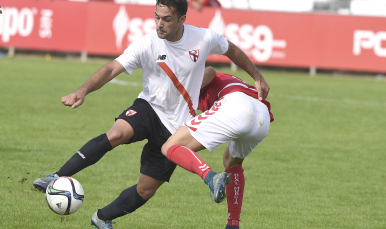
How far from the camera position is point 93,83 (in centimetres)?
421

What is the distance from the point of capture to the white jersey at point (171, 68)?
446 cm

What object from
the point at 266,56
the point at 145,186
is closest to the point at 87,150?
the point at 145,186

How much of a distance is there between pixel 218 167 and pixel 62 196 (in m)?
3.67

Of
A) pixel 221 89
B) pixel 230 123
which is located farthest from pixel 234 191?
pixel 230 123

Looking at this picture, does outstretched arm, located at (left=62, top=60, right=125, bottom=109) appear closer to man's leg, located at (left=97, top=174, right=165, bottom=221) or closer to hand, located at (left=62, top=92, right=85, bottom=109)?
hand, located at (left=62, top=92, right=85, bottom=109)

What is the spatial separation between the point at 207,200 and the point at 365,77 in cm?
1662

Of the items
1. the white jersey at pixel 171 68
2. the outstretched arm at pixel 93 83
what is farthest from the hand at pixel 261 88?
the outstretched arm at pixel 93 83

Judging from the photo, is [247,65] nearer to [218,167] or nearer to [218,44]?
[218,44]

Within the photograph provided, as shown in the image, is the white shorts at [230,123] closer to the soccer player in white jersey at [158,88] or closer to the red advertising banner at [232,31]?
the soccer player in white jersey at [158,88]

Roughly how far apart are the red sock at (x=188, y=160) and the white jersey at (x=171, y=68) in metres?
0.57

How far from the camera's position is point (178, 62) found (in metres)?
4.49

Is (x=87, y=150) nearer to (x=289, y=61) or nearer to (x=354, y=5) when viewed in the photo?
(x=289, y=61)

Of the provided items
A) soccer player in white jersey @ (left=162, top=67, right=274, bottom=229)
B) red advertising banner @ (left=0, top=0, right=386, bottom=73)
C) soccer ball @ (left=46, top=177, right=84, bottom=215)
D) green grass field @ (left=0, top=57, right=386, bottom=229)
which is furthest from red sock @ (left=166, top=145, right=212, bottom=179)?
red advertising banner @ (left=0, top=0, right=386, bottom=73)

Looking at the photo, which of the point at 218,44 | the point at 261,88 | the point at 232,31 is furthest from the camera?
the point at 232,31
